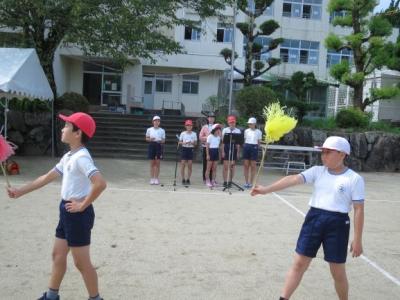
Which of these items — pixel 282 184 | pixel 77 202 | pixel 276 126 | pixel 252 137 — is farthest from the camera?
pixel 252 137

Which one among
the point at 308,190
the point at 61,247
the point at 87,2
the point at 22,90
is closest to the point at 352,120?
the point at 308,190

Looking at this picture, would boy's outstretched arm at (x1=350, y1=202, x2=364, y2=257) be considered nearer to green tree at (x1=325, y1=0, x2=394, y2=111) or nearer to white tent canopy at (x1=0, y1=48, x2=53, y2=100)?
white tent canopy at (x1=0, y1=48, x2=53, y2=100)

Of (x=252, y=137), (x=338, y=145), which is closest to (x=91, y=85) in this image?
(x=252, y=137)

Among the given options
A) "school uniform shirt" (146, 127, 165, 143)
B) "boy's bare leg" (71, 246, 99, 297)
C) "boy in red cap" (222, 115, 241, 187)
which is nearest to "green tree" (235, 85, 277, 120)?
"boy in red cap" (222, 115, 241, 187)

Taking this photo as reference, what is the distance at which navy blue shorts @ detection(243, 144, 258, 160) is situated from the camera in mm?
12430

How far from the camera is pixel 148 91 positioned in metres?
31.3

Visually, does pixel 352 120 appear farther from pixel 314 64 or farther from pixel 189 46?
pixel 314 64

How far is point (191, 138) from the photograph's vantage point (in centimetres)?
1228

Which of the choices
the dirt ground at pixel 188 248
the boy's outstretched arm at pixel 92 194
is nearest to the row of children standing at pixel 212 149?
the dirt ground at pixel 188 248

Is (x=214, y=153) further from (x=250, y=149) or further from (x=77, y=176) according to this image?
(x=77, y=176)

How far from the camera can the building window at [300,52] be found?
131ft

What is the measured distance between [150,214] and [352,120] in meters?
13.6

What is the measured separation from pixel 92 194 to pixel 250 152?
356 inches

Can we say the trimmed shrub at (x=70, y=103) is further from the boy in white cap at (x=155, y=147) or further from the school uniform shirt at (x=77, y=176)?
the school uniform shirt at (x=77, y=176)
